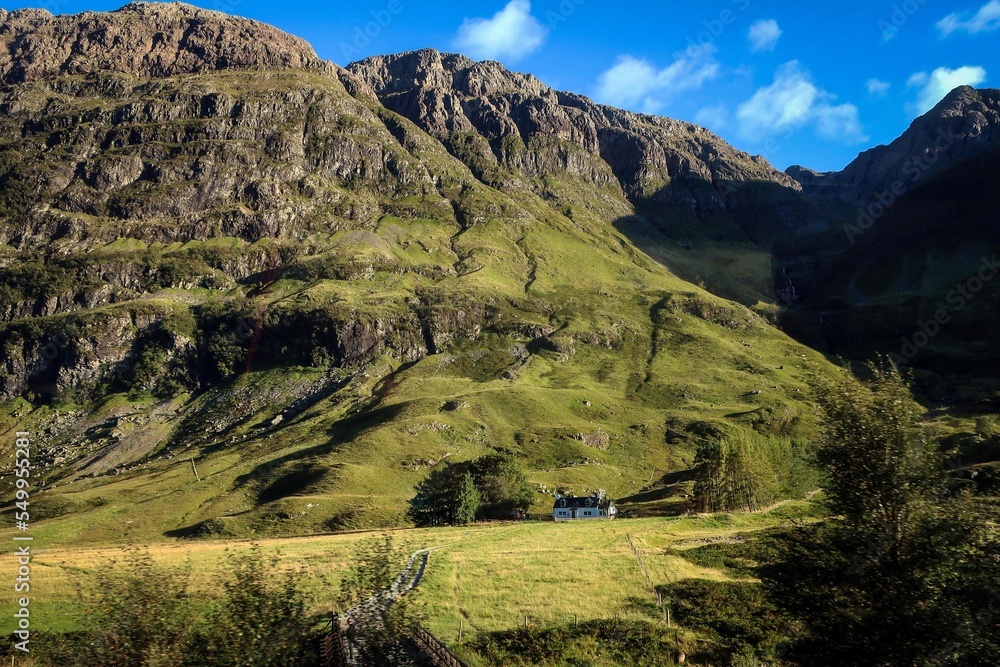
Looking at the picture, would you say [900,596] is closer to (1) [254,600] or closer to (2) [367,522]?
(1) [254,600]

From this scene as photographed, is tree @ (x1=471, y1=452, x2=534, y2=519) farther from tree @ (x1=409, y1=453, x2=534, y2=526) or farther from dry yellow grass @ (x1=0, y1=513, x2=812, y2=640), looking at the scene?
dry yellow grass @ (x1=0, y1=513, x2=812, y2=640)

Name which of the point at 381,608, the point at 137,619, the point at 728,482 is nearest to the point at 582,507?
the point at 728,482

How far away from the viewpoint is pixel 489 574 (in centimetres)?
4828

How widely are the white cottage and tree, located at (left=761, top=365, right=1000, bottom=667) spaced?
110309mm

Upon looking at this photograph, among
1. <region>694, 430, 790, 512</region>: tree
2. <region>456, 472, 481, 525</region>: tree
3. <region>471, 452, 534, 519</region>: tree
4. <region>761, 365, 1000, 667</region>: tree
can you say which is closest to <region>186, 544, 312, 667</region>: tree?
<region>761, 365, 1000, 667</region>: tree

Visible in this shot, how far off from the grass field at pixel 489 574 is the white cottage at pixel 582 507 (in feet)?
223

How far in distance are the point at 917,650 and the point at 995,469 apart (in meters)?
106

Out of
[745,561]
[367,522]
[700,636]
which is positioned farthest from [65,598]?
[367,522]

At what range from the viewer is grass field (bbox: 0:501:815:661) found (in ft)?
114

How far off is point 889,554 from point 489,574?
30221 millimetres

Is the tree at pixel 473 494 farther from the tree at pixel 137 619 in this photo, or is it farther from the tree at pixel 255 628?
the tree at pixel 137 619

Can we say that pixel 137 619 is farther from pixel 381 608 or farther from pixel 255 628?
pixel 381 608

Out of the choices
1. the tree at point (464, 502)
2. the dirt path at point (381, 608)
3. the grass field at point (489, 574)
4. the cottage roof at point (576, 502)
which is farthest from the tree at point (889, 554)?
the cottage roof at point (576, 502)

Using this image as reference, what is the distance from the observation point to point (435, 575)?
4556cm
